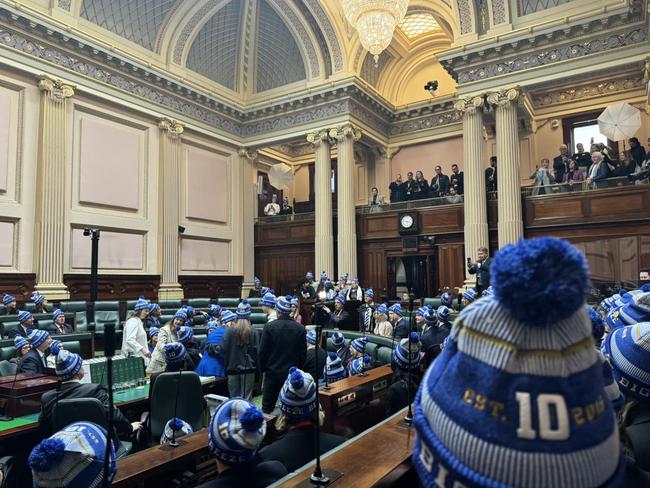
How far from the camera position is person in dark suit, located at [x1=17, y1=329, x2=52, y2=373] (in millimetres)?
5281

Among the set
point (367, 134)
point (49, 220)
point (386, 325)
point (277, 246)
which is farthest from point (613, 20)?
point (49, 220)

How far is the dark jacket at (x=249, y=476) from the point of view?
7.47ft

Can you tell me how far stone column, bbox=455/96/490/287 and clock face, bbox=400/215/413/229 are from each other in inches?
77.5

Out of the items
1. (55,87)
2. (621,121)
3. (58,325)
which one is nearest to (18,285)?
(58,325)

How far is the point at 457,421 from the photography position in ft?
3.03

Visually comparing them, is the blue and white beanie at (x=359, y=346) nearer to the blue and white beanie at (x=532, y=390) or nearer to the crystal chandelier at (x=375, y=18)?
the blue and white beanie at (x=532, y=390)

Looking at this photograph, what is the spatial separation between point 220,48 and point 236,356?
1524 cm

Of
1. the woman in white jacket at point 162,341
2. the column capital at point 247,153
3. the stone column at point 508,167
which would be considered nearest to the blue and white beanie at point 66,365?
the woman in white jacket at point 162,341

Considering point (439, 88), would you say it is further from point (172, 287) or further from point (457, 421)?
point (457, 421)

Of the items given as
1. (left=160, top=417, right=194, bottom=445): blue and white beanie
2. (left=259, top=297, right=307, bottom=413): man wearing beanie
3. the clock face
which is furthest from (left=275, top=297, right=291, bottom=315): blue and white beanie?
the clock face

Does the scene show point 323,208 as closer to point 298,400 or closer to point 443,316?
point 443,316

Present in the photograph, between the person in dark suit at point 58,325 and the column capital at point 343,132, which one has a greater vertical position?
the column capital at point 343,132

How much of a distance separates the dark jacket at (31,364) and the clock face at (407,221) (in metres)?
11.6

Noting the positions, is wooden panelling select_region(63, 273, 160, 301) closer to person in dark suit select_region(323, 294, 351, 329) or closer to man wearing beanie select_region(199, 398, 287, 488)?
person in dark suit select_region(323, 294, 351, 329)
